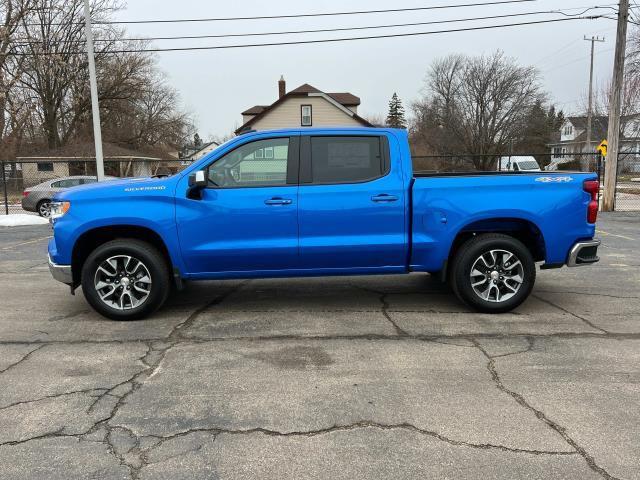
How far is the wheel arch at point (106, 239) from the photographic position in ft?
17.1

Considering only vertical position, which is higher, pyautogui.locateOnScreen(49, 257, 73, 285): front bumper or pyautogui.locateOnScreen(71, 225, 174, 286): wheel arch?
pyautogui.locateOnScreen(71, 225, 174, 286): wheel arch

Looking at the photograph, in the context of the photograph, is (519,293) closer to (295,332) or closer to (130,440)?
(295,332)

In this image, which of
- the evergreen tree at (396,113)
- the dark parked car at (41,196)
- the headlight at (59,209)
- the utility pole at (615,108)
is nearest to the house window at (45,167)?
the dark parked car at (41,196)

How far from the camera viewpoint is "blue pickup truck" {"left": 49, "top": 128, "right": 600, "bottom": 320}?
5.12 m

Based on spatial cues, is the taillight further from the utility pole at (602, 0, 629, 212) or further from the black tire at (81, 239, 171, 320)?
the utility pole at (602, 0, 629, 212)

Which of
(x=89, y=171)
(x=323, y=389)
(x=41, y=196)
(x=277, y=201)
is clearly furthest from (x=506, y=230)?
(x=89, y=171)

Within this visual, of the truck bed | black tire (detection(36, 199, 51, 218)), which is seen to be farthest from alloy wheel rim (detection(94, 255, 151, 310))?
black tire (detection(36, 199, 51, 218))

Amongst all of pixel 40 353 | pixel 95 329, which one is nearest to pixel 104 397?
pixel 40 353

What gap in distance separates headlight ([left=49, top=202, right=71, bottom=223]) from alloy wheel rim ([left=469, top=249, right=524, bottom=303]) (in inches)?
166

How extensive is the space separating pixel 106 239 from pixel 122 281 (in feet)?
1.68

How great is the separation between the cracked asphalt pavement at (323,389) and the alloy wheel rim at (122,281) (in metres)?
0.26

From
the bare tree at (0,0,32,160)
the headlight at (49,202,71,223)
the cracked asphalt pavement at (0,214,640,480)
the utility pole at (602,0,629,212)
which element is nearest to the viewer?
the cracked asphalt pavement at (0,214,640,480)

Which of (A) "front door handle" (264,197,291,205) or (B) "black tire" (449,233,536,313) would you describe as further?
(B) "black tire" (449,233,536,313)

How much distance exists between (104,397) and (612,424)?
3382mm
